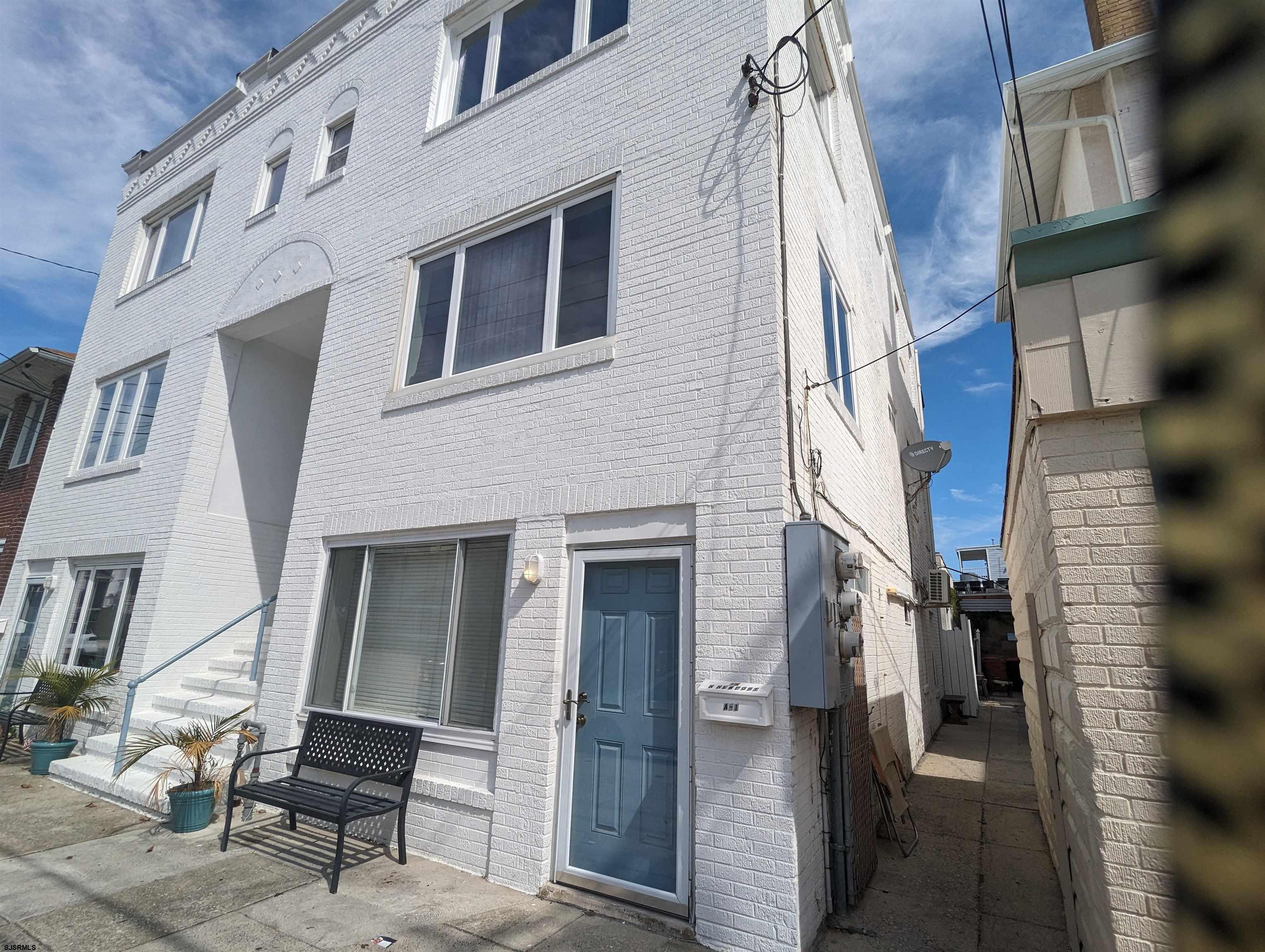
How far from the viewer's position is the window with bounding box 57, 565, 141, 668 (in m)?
9.19

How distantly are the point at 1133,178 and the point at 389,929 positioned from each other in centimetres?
794

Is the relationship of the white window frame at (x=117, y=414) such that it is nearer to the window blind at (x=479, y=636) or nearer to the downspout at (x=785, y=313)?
the window blind at (x=479, y=636)

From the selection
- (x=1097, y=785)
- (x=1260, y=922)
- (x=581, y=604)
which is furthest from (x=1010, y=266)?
(x=1260, y=922)

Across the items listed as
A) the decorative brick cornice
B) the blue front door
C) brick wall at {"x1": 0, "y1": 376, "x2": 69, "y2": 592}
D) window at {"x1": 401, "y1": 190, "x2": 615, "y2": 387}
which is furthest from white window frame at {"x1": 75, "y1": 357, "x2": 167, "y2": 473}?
the blue front door

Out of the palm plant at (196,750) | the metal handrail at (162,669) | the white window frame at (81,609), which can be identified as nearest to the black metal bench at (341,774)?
the palm plant at (196,750)

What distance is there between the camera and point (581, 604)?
5168mm

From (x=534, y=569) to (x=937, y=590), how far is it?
10.8 m

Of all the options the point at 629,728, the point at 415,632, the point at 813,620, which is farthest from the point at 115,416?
the point at 813,620

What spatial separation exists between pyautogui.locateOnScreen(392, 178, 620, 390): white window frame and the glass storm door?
8.26m

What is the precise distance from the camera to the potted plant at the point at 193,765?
5.90 meters

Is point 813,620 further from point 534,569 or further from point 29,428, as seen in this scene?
point 29,428

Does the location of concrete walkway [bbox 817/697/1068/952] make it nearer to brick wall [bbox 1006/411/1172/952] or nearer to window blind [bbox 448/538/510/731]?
brick wall [bbox 1006/411/1172/952]

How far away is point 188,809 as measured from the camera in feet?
19.3

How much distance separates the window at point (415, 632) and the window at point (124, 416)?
600 centimetres
